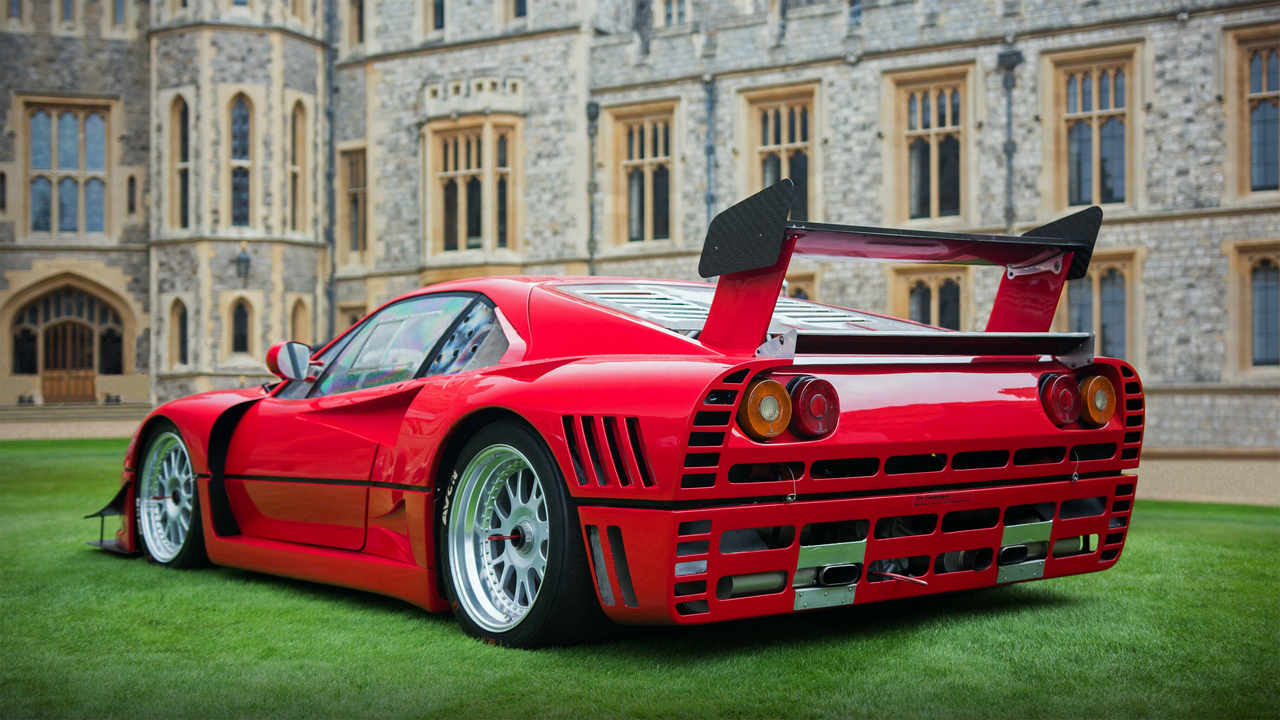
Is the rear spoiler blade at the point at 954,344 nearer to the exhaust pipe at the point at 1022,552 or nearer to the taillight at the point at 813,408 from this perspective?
the taillight at the point at 813,408

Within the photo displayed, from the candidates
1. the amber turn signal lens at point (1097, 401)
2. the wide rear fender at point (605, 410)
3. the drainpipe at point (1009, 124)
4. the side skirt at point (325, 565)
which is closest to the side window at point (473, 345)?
the wide rear fender at point (605, 410)

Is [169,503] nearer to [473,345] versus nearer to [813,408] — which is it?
[473,345]

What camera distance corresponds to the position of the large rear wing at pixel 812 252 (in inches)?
125

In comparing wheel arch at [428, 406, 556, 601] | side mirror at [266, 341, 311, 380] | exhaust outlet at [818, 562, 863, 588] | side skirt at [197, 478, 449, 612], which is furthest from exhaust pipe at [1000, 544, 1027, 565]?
side mirror at [266, 341, 311, 380]

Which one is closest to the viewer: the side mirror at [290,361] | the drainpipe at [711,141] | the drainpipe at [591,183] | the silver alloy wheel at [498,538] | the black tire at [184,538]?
the silver alloy wheel at [498,538]

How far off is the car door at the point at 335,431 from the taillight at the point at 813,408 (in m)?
1.54

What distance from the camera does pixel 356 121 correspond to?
2542 centimetres

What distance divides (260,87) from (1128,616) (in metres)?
23.2

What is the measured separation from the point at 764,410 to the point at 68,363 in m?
28.0

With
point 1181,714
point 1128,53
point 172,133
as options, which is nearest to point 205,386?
point 172,133

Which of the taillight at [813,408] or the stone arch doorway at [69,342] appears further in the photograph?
the stone arch doorway at [69,342]

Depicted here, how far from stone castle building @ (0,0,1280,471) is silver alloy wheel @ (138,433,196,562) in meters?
15.4

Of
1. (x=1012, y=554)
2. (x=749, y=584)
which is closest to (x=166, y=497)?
(x=749, y=584)

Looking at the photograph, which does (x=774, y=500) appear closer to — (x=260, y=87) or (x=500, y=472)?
(x=500, y=472)
